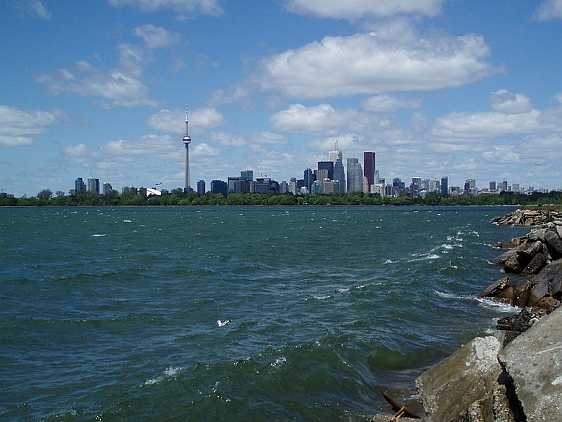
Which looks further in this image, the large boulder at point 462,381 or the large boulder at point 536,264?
the large boulder at point 536,264

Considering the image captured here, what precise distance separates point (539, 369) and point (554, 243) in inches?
1146

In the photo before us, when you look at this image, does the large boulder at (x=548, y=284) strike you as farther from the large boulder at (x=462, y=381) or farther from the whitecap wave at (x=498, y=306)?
the large boulder at (x=462, y=381)

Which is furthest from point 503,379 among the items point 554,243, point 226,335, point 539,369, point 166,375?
point 554,243

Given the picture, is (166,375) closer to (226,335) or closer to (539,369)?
(226,335)

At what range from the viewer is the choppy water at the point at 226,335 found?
15.7 m

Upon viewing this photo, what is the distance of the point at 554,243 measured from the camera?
3575cm

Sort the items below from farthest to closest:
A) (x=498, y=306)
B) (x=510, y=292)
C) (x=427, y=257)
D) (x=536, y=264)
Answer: (x=427, y=257) < (x=536, y=264) < (x=510, y=292) < (x=498, y=306)

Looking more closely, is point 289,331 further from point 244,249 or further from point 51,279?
point 244,249

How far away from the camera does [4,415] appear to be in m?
15.1

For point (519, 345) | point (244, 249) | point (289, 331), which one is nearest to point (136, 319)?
point (289, 331)

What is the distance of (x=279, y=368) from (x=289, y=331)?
196 inches

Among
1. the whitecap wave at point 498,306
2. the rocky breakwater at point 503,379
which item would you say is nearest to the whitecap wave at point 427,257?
the whitecap wave at point 498,306

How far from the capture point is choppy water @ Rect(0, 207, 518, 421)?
619 inches

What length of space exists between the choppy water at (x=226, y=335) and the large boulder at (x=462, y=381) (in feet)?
8.12
